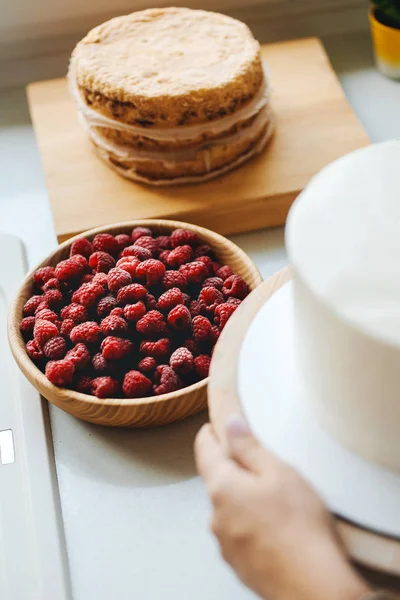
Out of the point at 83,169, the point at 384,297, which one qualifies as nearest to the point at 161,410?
the point at 384,297

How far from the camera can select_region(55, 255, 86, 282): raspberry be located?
2.67 ft

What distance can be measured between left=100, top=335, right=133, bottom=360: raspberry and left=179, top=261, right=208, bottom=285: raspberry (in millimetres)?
116

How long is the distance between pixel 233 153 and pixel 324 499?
61 centimetres

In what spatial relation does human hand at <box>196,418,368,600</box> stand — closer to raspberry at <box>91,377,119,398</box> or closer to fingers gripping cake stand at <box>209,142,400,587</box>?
fingers gripping cake stand at <box>209,142,400,587</box>

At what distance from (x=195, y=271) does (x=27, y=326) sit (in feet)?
0.64

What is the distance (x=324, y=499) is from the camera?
1.57ft

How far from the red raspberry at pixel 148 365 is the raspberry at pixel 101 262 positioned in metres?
0.14

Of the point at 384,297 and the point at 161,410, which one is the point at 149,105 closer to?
the point at 161,410

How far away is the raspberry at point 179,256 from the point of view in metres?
0.82

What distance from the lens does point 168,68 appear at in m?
0.96

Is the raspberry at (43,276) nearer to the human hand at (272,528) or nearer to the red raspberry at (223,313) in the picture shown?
the red raspberry at (223,313)

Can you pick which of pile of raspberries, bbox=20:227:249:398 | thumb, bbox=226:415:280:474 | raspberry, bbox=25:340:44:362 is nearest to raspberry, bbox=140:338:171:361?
pile of raspberries, bbox=20:227:249:398

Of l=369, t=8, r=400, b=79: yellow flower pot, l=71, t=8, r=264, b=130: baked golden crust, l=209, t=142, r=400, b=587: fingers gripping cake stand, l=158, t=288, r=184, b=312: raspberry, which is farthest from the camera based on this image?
l=369, t=8, r=400, b=79: yellow flower pot

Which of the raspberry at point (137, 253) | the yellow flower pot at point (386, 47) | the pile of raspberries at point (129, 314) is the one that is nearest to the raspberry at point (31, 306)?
the pile of raspberries at point (129, 314)
